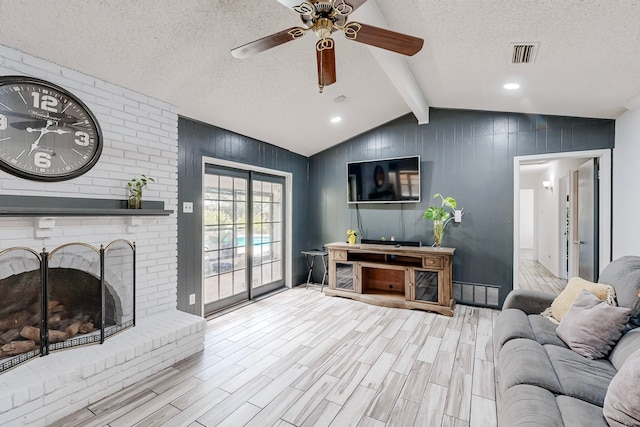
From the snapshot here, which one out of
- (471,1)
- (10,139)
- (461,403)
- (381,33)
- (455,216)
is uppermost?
(471,1)

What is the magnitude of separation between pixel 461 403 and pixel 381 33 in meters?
2.48

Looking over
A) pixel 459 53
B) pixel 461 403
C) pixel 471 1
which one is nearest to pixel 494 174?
pixel 459 53

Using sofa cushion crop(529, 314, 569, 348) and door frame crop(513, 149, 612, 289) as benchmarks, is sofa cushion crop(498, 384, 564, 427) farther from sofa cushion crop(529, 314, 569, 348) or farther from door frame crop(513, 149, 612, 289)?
door frame crop(513, 149, 612, 289)

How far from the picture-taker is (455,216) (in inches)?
168

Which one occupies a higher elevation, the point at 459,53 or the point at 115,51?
the point at 459,53

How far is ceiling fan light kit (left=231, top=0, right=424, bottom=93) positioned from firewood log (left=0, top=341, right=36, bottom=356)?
2.43 m

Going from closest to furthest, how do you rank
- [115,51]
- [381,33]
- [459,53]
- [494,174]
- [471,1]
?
[381,33], [471,1], [115,51], [459,53], [494,174]

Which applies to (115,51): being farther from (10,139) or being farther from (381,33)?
(381,33)

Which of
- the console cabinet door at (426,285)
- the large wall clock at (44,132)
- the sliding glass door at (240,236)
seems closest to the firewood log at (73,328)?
the large wall clock at (44,132)

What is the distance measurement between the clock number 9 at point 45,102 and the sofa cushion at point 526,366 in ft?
11.8

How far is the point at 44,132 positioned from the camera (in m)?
2.22

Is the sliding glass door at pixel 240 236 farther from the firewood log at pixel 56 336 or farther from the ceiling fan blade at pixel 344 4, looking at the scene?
the ceiling fan blade at pixel 344 4

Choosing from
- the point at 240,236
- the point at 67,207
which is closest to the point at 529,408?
the point at 67,207

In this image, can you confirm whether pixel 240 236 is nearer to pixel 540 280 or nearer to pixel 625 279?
pixel 625 279
